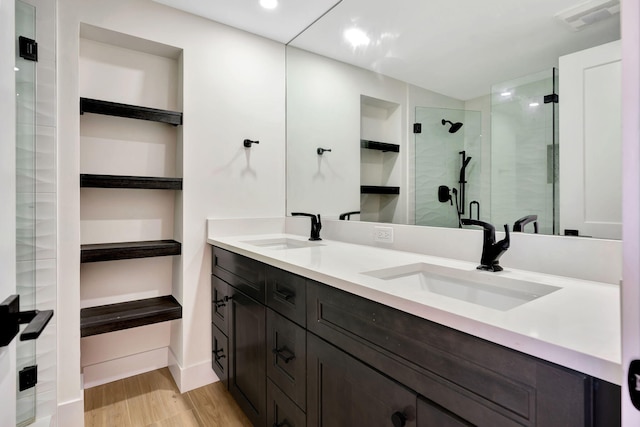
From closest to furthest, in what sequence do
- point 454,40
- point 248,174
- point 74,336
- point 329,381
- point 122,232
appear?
point 329,381
point 454,40
point 74,336
point 122,232
point 248,174

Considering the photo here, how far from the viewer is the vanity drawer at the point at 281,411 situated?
1.23m

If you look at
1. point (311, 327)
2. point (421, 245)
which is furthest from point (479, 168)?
point (311, 327)

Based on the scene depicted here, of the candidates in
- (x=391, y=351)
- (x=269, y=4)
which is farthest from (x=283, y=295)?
(x=269, y=4)

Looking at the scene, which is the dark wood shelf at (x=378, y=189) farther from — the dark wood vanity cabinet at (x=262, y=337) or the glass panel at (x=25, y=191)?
the glass panel at (x=25, y=191)

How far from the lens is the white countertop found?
544 mm

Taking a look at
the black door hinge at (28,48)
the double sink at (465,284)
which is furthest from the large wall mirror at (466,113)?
the black door hinge at (28,48)

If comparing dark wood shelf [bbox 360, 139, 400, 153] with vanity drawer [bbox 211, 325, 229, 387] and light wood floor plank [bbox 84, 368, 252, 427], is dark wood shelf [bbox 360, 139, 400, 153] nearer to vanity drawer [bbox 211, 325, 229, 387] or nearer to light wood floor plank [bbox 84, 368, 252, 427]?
vanity drawer [bbox 211, 325, 229, 387]

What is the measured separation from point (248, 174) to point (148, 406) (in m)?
1.53

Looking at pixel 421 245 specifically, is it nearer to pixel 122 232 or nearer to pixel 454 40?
pixel 454 40

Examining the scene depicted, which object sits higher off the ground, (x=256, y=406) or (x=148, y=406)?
(x=256, y=406)

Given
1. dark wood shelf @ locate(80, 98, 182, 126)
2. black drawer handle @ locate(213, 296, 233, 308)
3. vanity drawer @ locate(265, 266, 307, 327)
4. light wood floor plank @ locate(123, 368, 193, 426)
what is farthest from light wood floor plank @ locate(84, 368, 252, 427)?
dark wood shelf @ locate(80, 98, 182, 126)

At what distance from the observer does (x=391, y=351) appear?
0.86 meters

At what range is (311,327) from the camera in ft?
3.80

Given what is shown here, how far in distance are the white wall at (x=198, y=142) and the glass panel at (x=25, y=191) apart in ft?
0.47
